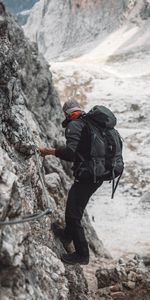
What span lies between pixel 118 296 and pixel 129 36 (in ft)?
235

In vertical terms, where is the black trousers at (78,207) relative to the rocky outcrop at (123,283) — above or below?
above

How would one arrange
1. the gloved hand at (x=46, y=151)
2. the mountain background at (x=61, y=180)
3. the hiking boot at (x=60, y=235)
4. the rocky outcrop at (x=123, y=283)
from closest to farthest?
1. the mountain background at (x=61, y=180)
2. the gloved hand at (x=46, y=151)
3. the hiking boot at (x=60, y=235)
4. the rocky outcrop at (x=123, y=283)

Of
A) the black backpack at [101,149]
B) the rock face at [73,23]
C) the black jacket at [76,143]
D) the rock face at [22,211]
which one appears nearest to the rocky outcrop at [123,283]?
the rock face at [22,211]

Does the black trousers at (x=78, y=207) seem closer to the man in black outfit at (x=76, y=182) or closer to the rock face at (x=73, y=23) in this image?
the man in black outfit at (x=76, y=182)

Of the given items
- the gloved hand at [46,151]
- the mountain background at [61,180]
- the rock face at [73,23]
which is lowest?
the rock face at [73,23]

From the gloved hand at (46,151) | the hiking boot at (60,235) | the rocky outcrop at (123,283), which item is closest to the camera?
the gloved hand at (46,151)

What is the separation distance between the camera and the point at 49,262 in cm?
781

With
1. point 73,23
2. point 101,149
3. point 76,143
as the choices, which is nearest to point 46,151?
point 76,143

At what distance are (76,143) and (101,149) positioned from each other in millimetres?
457

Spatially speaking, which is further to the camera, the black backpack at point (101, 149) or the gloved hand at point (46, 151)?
the gloved hand at point (46, 151)

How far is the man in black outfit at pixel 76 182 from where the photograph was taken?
28.1 feet

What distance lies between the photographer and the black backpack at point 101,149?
335 inches

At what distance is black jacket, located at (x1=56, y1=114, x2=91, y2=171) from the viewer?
28.0ft

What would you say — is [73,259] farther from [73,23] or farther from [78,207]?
[73,23]
